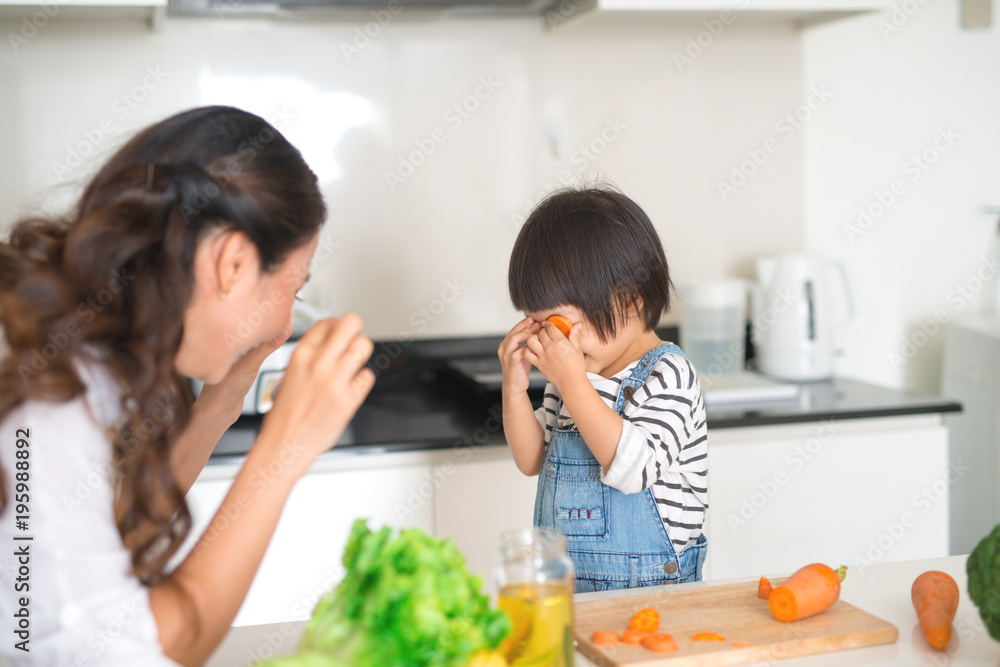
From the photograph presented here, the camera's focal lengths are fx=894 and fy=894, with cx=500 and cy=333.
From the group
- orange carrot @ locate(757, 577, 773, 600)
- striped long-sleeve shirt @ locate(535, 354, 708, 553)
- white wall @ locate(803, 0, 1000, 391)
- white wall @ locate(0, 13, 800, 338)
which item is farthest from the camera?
white wall @ locate(803, 0, 1000, 391)

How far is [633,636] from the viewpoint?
33.1 inches

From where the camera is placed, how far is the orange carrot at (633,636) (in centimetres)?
84

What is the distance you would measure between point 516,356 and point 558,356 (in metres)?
0.13

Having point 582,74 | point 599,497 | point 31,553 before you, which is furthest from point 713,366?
point 31,553

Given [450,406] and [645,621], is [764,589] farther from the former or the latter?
[450,406]

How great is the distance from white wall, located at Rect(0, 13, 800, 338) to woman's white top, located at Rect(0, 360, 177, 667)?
1326 millimetres

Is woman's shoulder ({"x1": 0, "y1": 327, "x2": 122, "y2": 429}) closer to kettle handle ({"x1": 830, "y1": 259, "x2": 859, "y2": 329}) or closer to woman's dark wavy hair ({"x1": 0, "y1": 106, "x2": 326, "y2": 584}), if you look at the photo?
woman's dark wavy hair ({"x1": 0, "y1": 106, "x2": 326, "y2": 584})

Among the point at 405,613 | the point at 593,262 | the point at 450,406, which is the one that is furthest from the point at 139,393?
the point at 450,406

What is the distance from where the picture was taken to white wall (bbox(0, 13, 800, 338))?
1936 mm

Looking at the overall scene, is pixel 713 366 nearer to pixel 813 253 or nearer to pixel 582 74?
pixel 813 253

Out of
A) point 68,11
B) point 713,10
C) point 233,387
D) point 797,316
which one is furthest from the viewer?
point 797,316

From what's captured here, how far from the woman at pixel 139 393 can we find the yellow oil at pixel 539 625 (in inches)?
8.3

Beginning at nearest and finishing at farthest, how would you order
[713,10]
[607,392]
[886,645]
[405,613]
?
[405,613]
[886,645]
[607,392]
[713,10]

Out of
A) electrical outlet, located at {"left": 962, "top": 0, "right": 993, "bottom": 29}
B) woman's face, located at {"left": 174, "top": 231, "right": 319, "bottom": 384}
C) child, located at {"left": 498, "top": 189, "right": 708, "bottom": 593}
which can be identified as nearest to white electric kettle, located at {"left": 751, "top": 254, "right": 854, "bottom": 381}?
electrical outlet, located at {"left": 962, "top": 0, "right": 993, "bottom": 29}
